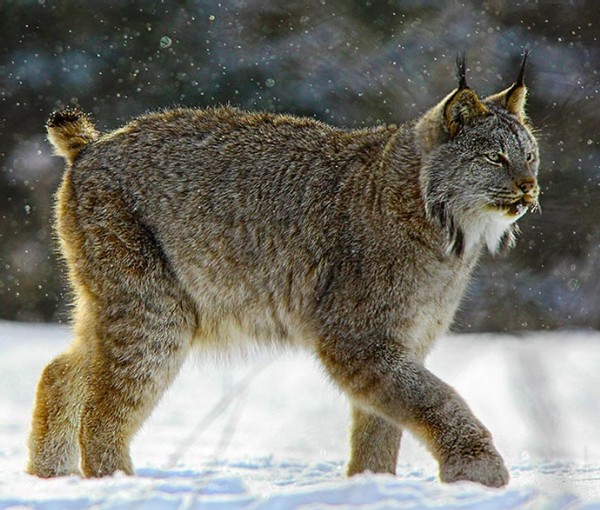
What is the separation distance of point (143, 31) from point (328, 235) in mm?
6889

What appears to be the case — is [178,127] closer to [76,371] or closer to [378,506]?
[76,371]

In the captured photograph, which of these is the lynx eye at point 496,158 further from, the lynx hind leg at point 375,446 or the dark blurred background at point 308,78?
the dark blurred background at point 308,78

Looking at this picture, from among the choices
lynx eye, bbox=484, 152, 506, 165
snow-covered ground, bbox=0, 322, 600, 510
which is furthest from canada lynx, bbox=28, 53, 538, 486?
snow-covered ground, bbox=0, 322, 600, 510

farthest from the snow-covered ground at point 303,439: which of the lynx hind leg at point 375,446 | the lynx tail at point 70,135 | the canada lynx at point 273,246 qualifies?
the lynx tail at point 70,135

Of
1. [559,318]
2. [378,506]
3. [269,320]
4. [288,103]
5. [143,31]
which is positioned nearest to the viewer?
[378,506]

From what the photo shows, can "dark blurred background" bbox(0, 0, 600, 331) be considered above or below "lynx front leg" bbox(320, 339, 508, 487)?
above

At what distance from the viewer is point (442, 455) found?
417 cm

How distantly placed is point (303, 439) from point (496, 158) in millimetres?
1916

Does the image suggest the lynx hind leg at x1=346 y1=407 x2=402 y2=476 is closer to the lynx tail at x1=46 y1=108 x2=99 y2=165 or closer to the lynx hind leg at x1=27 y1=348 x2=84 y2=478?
the lynx hind leg at x1=27 y1=348 x2=84 y2=478

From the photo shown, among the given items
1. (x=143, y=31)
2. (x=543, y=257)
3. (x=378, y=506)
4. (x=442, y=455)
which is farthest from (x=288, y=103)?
(x=378, y=506)

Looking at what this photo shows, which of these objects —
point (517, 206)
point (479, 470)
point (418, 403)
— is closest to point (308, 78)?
point (517, 206)

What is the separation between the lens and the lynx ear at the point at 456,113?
15.3 ft

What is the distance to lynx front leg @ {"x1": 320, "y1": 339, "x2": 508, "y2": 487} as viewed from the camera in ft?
13.4

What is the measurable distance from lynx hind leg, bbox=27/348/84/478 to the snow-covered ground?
0.14 meters
